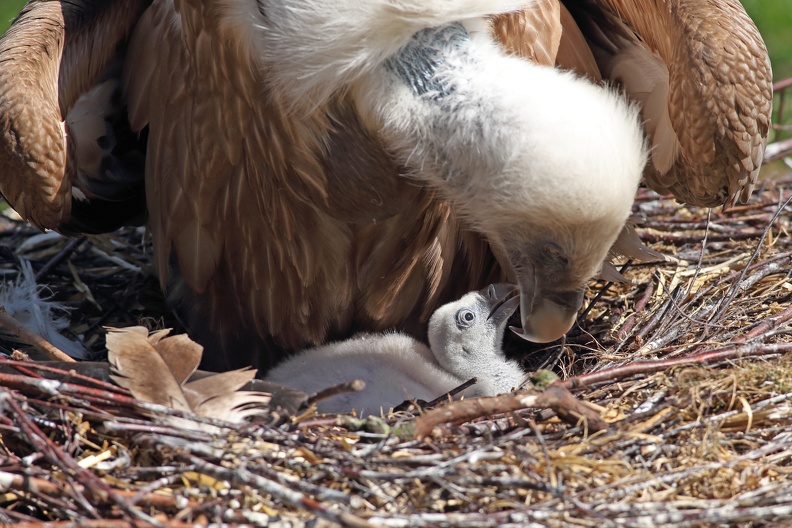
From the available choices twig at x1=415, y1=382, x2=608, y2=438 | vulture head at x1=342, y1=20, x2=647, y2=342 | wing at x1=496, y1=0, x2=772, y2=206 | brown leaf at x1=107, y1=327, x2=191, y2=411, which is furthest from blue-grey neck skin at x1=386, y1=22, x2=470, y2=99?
brown leaf at x1=107, y1=327, x2=191, y2=411

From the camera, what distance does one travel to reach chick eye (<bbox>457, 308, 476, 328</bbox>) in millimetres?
3727

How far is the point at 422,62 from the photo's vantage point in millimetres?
2982

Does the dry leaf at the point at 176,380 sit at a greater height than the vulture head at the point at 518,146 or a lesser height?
lesser

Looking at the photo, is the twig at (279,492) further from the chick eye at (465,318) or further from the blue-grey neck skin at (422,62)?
the chick eye at (465,318)

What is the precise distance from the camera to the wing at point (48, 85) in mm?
3624

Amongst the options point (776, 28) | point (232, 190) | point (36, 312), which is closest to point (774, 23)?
point (776, 28)

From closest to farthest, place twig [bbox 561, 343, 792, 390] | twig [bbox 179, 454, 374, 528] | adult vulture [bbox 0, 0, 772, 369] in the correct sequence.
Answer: twig [bbox 179, 454, 374, 528]
adult vulture [bbox 0, 0, 772, 369]
twig [bbox 561, 343, 792, 390]

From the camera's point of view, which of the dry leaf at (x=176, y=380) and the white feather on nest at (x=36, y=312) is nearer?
the dry leaf at (x=176, y=380)

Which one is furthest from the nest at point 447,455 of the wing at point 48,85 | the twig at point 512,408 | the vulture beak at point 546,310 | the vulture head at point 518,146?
the wing at point 48,85

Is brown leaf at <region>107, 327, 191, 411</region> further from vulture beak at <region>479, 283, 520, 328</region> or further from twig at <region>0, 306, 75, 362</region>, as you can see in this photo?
vulture beak at <region>479, 283, 520, 328</region>

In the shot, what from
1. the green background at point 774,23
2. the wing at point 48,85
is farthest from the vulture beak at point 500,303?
the green background at point 774,23

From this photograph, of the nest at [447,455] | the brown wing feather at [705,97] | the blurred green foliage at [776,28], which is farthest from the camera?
the blurred green foliage at [776,28]

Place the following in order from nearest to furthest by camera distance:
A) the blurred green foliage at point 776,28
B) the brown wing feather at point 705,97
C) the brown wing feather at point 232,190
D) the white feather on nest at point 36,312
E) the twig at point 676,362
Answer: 1. the twig at point 676,362
2. the brown wing feather at point 232,190
3. the brown wing feather at point 705,97
4. the white feather on nest at point 36,312
5. the blurred green foliage at point 776,28

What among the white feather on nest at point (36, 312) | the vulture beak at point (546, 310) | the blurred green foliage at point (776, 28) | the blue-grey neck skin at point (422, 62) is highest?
the blue-grey neck skin at point (422, 62)
